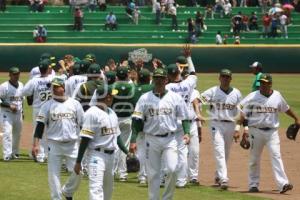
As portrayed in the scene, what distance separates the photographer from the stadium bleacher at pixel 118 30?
4100 cm

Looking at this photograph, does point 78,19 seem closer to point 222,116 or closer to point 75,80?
point 75,80

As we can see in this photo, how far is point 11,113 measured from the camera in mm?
16750

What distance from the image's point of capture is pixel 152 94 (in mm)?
11742

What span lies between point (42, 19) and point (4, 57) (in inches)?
282

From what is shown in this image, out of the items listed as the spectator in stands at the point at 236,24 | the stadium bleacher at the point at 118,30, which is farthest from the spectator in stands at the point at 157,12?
the spectator in stands at the point at 236,24

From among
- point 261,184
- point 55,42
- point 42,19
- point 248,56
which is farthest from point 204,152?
point 42,19

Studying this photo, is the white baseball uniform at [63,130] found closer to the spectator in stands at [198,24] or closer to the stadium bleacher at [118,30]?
the stadium bleacher at [118,30]

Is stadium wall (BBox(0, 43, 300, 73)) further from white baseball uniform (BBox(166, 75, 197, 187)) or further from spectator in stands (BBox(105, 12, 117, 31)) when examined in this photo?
white baseball uniform (BBox(166, 75, 197, 187))

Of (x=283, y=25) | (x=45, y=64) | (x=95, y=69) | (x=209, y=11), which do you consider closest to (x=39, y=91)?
(x=45, y=64)

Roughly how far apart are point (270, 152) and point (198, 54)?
24314 millimetres

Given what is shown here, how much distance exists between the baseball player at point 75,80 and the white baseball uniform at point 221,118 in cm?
246

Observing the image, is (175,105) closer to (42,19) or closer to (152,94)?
(152,94)

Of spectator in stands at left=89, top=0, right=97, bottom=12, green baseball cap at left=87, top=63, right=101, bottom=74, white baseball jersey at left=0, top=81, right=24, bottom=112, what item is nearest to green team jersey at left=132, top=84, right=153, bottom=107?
green baseball cap at left=87, top=63, right=101, bottom=74

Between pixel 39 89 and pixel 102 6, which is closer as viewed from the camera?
pixel 39 89
